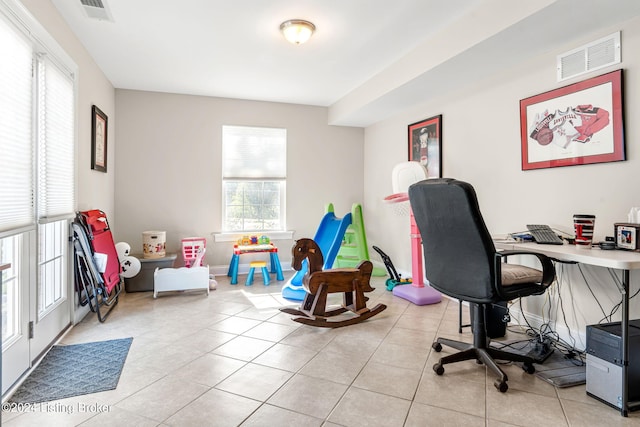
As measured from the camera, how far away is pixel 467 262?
82.3 inches

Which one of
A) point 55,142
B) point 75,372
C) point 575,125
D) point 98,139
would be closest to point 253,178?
point 98,139

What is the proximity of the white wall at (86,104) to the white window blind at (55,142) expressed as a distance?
0.21 metres

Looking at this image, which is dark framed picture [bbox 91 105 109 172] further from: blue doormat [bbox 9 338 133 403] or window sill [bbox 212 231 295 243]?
blue doormat [bbox 9 338 133 403]

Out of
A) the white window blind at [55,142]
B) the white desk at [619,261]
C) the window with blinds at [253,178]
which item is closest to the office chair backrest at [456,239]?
the white desk at [619,261]

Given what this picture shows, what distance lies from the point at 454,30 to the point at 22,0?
298 centimetres

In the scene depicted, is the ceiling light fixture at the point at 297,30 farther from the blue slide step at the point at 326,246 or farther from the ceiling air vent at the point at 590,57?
the ceiling air vent at the point at 590,57

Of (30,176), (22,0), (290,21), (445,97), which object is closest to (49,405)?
(30,176)

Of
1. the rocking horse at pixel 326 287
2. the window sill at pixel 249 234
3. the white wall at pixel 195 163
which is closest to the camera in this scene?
the rocking horse at pixel 326 287

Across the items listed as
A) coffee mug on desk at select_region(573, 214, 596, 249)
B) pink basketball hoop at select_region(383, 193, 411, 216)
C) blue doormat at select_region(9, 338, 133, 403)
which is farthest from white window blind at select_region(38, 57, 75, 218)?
coffee mug on desk at select_region(573, 214, 596, 249)

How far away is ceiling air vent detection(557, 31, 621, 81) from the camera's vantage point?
241 centimetres

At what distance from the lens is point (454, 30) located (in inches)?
115

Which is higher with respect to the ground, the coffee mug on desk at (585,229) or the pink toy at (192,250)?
the coffee mug on desk at (585,229)

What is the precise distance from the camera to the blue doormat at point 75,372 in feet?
6.52

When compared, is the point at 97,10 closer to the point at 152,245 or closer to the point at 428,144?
the point at 152,245
